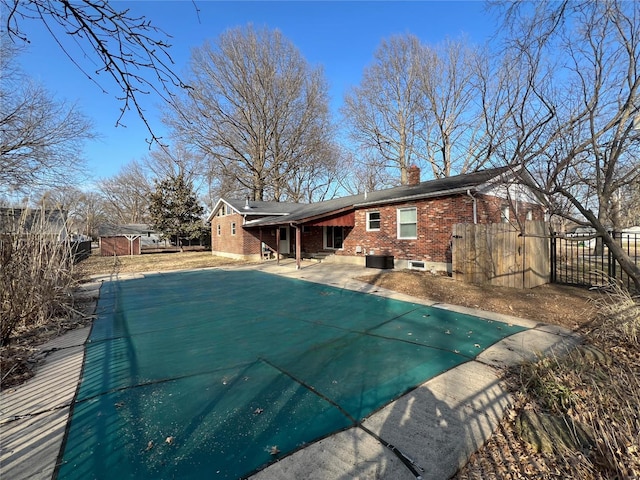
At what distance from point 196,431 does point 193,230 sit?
29111 mm

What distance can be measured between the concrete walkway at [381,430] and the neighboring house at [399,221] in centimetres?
323

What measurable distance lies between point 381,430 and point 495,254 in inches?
296

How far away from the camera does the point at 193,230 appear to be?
29.3 metres

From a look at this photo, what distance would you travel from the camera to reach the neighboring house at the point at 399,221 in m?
10.6

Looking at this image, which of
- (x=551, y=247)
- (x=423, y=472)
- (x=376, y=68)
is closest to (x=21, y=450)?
(x=423, y=472)

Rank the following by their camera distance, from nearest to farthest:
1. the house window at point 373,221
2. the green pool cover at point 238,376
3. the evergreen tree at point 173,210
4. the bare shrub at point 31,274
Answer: the green pool cover at point 238,376, the bare shrub at point 31,274, the house window at point 373,221, the evergreen tree at point 173,210

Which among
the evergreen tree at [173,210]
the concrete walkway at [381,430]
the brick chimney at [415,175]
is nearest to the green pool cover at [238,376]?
the concrete walkway at [381,430]

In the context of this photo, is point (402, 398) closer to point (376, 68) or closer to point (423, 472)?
point (423, 472)

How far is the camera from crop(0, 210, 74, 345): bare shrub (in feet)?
15.1

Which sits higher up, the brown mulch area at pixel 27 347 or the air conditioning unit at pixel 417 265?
the air conditioning unit at pixel 417 265

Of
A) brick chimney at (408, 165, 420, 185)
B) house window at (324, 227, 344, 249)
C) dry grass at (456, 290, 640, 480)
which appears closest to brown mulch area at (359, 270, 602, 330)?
dry grass at (456, 290, 640, 480)

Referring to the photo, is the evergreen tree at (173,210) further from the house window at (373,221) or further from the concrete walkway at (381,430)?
the concrete walkway at (381,430)

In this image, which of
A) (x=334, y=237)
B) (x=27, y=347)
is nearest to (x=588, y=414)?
(x=27, y=347)

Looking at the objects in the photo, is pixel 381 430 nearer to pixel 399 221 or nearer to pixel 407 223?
pixel 407 223
